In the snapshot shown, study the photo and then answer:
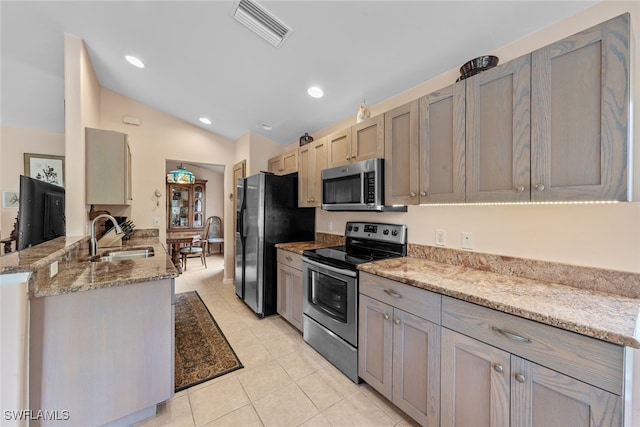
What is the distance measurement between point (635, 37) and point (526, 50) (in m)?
0.44

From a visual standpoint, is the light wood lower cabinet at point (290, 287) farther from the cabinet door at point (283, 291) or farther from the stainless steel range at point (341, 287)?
the stainless steel range at point (341, 287)

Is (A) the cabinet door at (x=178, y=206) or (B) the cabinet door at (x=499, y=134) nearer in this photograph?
(B) the cabinet door at (x=499, y=134)

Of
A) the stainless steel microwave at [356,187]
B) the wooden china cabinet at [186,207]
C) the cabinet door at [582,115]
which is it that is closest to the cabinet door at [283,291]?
the stainless steel microwave at [356,187]

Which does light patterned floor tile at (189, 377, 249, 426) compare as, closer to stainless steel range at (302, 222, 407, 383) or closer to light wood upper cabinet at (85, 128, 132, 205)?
stainless steel range at (302, 222, 407, 383)

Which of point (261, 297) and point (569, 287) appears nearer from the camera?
point (569, 287)

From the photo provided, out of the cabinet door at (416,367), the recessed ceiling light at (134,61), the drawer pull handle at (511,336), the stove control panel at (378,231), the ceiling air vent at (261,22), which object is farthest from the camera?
the recessed ceiling light at (134,61)

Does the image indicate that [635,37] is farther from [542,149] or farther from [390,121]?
[390,121]

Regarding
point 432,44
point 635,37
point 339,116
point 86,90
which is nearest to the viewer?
point 635,37

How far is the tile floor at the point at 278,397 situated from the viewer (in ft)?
5.13

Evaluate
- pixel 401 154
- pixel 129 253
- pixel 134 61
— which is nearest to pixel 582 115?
pixel 401 154

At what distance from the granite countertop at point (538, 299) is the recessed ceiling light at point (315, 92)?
1.82 meters

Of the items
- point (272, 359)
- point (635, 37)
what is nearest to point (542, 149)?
point (635, 37)

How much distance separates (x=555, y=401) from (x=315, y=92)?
271 cm

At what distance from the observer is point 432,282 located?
1.38 meters
